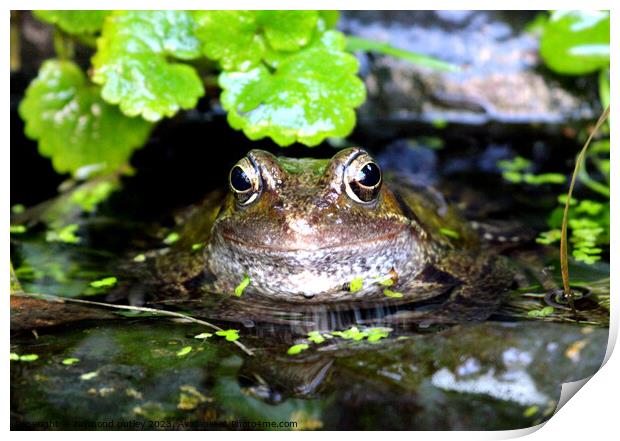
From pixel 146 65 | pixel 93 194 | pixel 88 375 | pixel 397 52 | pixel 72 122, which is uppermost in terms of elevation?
pixel 397 52

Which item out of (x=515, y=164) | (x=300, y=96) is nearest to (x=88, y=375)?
(x=300, y=96)

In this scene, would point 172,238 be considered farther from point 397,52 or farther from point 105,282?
point 397,52

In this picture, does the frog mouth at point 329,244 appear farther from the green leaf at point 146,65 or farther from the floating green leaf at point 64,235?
the floating green leaf at point 64,235

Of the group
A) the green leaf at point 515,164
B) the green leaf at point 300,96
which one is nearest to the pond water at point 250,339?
the green leaf at point 515,164

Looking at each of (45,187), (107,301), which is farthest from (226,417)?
(45,187)

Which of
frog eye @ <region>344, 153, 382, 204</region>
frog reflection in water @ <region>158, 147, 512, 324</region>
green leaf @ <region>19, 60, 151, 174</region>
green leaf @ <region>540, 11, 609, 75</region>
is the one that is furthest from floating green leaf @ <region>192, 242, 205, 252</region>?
green leaf @ <region>540, 11, 609, 75</region>

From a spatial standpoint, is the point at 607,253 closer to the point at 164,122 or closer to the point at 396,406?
the point at 396,406
